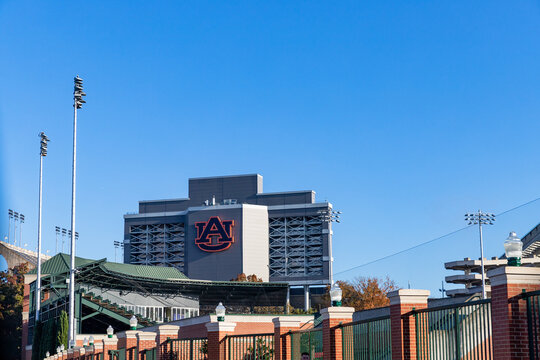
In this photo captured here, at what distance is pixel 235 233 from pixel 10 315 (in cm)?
4324

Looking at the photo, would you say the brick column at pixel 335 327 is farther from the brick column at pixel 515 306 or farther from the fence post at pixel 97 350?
the fence post at pixel 97 350

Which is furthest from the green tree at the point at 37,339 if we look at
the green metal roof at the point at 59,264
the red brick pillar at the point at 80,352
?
the red brick pillar at the point at 80,352

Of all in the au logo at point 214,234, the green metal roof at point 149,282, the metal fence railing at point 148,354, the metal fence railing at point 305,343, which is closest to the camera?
the metal fence railing at point 305,343

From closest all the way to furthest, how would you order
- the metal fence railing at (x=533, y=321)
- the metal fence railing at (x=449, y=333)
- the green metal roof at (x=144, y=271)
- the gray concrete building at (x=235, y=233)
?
the metal fence railing at (x=533, y=321) < the metal fence railing at (x=449, y=333) < the green metal roof at (x=144, y=271) < the gray concrete building at (x=235, y=233)

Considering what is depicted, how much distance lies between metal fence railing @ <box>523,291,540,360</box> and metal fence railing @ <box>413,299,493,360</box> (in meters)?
1.72

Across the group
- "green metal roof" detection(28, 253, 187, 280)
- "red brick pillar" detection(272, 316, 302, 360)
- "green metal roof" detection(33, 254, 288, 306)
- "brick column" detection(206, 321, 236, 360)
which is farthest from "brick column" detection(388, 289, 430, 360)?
"green metal roof" detection(28, 253, 187, 280)

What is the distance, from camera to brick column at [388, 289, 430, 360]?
1577cm

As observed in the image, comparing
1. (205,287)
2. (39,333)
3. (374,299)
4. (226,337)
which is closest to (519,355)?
(226,337)

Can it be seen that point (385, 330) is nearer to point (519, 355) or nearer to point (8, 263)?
point (519, 355)

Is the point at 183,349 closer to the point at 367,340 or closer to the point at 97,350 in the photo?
the point at 367,340

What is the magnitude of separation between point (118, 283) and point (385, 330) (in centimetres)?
6710

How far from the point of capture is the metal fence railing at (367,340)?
665 inches

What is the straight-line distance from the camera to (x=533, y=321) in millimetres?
11688

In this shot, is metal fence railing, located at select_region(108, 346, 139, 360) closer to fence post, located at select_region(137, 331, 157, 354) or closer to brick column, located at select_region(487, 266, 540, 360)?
fence post, located at select_region(137, 331, 157, 354)
